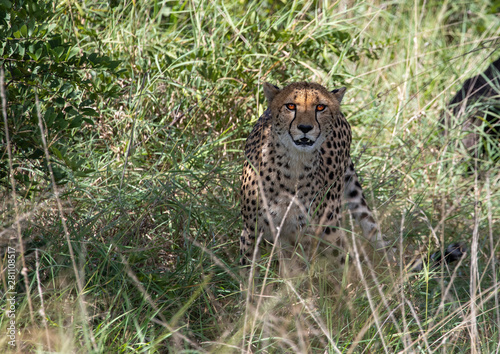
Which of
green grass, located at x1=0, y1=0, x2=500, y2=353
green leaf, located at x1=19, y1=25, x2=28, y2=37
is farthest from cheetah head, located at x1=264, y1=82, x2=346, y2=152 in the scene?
green leaf, located at x1=19, y1=25, x2=28, y2=37

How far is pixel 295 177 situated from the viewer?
2844mm

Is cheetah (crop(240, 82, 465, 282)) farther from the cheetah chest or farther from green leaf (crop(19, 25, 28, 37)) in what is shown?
green leaf (crop(19, 25, 28, 37))

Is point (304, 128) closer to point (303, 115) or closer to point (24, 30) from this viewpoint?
point (303, 115)

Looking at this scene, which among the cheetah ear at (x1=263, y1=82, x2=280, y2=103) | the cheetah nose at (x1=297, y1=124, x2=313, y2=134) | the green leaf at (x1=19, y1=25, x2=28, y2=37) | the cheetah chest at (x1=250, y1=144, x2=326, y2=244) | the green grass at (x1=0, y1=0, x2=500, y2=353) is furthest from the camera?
the cheetah ear at (x1=263, y1=82, x2=280, y2=103)

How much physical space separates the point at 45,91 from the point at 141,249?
87 centimetres

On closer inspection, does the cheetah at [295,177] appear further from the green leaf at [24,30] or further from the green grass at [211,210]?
the green leaf at [24,30]

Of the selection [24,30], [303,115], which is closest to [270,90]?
[303,115]

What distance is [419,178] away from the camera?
403 cm

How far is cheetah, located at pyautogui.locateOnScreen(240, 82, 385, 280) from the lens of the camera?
2.74 meters

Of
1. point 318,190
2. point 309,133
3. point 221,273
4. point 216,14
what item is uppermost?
point 216,14

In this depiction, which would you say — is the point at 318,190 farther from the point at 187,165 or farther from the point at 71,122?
the point at 71,122

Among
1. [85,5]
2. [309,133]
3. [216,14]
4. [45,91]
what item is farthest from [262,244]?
[85,5]

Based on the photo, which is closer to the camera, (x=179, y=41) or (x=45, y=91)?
(x=45, y=91)

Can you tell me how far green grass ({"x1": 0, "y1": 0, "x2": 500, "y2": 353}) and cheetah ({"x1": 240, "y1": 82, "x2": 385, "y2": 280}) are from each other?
0.20 metres
